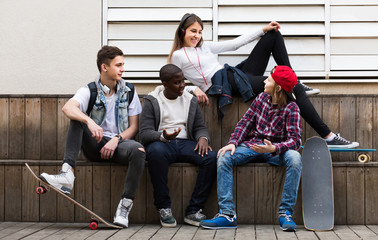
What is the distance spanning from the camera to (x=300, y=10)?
201 inches

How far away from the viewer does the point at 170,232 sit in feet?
12.2

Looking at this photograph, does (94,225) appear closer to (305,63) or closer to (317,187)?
(317,187)

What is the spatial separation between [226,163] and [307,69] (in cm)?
155

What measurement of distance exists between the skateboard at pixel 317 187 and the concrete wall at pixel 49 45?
219 centimetres

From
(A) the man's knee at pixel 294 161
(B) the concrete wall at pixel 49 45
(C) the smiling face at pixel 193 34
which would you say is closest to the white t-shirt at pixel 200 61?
(C) the smiling face at pixel 193 34

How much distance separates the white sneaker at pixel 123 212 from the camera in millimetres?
3881

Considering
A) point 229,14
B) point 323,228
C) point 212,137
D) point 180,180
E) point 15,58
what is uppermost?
point 229,14

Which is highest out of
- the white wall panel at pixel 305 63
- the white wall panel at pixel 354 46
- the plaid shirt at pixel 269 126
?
the white wall panel at pixel 354 46

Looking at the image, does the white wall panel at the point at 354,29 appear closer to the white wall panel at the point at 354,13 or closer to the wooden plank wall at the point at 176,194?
the white wall panel at the point at 354,13

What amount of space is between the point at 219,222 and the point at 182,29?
1.74 metres

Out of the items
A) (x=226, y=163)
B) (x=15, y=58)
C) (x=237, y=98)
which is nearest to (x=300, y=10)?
(x=237, y=98)

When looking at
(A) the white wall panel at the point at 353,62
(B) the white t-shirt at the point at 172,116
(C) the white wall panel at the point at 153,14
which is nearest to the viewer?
(B) the white t-shirt at the point at 172,116

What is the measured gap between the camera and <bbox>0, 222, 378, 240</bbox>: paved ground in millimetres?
3561

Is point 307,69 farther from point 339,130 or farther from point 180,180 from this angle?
point 180,180
